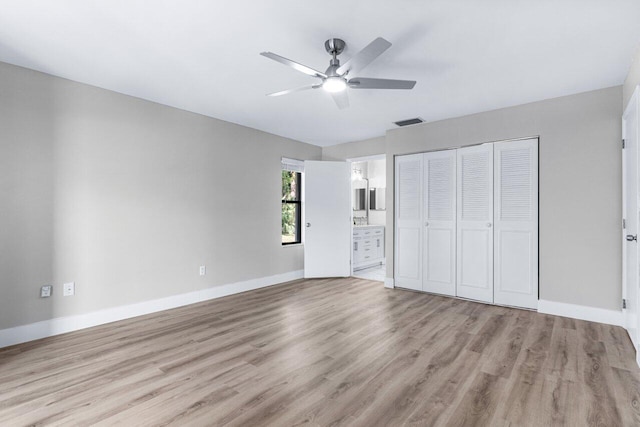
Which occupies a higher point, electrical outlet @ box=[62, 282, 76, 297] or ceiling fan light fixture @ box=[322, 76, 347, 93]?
ceiling fan light fixture @ box=[322, 76, 347, 93]

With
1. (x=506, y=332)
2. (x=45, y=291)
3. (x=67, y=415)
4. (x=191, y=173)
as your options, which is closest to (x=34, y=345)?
(x=45, y=291)

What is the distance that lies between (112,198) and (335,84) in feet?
8.69

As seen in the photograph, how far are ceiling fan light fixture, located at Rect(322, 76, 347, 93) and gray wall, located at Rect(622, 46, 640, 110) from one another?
2.35 meters

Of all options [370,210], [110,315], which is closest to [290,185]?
[370,210]

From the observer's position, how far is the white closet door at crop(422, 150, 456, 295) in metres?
4.26

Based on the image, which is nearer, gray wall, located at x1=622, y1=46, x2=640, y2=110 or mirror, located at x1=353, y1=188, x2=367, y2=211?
gray wall, located at x1=622, y1=46, x2=640, y2=110

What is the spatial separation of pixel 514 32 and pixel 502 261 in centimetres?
262

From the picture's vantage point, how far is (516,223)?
148 inches

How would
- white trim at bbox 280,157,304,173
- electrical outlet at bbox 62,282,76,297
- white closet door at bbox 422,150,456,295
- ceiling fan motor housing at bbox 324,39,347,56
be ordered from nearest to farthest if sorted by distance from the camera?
ceiling fan motor housing at bbox 324,39,347,56, electrical outlet at bbox 62,282,76,297, white closet door at bbox 422,150,456,295, white trim at bbox 280,157,304,173

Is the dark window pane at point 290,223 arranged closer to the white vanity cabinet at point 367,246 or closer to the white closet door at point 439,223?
the white vanity cabinet at point 367,246

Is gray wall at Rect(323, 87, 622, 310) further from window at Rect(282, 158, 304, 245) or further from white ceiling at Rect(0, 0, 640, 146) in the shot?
window at Rect(282, 158, 304, 245)

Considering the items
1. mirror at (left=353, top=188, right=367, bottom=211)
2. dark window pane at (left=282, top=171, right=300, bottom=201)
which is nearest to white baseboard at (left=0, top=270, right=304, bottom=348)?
dark window pane at (left=282, top=171, right=300, bottom=201)

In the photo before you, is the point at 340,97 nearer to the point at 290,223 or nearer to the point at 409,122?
the point at 409,122

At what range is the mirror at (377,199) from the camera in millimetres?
7504
